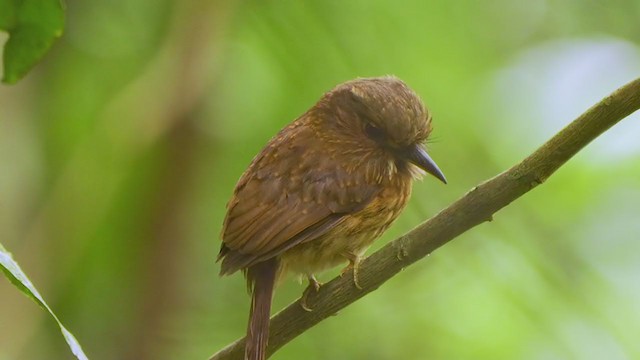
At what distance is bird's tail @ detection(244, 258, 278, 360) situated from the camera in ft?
8.34

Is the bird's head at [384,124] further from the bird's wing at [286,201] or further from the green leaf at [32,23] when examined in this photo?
the green leaf at [32,23]

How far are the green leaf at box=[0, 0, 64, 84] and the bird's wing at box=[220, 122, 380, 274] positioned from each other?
40.3 inches

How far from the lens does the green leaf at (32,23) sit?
1.74 meters

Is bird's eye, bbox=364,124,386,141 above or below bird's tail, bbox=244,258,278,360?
above

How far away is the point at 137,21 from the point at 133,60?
0.93ft

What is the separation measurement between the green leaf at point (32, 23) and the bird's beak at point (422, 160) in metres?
1.32

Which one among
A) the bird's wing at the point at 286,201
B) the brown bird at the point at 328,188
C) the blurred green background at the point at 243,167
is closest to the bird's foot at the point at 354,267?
the brown bird at the point at 328,188

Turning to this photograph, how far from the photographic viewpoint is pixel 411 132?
2.96 metres

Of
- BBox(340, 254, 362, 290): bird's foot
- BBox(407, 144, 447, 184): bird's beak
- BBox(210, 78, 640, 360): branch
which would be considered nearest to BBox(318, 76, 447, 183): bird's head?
BBox(407, 144, 447, 184): bird's beak

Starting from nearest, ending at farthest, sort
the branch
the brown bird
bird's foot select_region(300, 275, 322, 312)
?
the branch < bird's foot select_region(300, 275, 322, 312) < the brown bird

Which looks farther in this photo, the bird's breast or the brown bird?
the bird's breast

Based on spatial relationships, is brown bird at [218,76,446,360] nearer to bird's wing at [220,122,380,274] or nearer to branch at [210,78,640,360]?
bird's wing at [220,122,380,274]

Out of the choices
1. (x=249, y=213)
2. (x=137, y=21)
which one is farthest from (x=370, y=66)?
(x=249, y=213)

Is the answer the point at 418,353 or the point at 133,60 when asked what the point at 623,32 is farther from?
the point at 133,60
